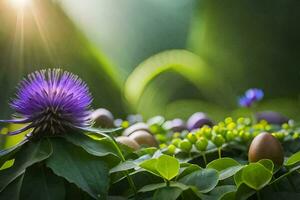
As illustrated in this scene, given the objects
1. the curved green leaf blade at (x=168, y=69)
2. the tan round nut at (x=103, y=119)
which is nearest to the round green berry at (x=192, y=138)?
the tan round nut at (x=103, y=119)

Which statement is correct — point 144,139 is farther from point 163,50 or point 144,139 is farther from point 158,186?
point 163,50

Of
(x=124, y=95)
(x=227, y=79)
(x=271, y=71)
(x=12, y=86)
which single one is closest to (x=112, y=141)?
(x=12, y=86)

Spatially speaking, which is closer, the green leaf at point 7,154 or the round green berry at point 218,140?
the green leaf at point 7,154

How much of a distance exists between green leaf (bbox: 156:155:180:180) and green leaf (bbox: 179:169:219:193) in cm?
2

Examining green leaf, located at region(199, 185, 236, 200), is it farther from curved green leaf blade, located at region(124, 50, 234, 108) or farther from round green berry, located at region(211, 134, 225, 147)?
curved green leaf blade, located at region(124, 50, 234, 108)

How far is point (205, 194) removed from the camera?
0.42 metres

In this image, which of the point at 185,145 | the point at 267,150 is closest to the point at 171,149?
the point at 185,145

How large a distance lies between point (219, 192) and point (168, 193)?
2.1 inches

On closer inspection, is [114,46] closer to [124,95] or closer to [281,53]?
[124,95]

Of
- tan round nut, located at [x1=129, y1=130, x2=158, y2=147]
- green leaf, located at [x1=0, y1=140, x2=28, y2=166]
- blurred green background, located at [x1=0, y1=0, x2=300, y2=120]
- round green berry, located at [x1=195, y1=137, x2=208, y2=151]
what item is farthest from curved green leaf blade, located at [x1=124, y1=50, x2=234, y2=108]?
green leaf, located at [x1=0, y1=140, x2=28, y2=166]

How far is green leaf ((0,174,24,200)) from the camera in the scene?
1.30ft

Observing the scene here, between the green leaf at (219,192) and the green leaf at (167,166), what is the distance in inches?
1.3

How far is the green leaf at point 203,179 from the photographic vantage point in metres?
0.41

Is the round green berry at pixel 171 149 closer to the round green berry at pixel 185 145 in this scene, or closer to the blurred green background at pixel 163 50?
the round green berry at pixel 185 145
